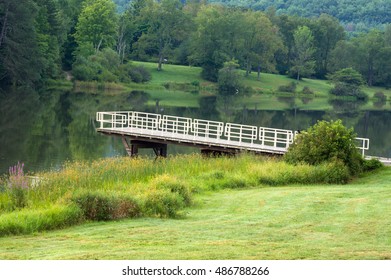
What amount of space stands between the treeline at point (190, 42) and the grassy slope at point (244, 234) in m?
92.1

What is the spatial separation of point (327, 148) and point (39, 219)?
15538mm

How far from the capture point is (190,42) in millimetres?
150375

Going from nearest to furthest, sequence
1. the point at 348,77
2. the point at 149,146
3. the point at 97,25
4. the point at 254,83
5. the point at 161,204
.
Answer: the point at 161,204
the point at 149,146
the point at 97,25
the point at 348,77
the point at 254,83

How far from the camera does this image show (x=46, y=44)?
109375 mm

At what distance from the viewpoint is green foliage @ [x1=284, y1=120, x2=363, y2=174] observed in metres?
30.7

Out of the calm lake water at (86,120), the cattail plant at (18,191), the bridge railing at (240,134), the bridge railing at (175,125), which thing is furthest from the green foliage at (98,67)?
the cattail plant at (18,191)

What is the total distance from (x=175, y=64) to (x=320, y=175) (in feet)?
415

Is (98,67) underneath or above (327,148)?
above

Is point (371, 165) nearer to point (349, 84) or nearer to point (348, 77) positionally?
point (349, 84)

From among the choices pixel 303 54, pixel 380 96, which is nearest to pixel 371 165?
pixel 380 96

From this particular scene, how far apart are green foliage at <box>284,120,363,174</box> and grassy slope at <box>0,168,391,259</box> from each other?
7571 mm

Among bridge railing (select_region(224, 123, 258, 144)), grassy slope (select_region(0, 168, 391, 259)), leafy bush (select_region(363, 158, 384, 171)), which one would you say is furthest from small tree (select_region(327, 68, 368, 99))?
grassy slope (select_region(0, 168, 391, 259))

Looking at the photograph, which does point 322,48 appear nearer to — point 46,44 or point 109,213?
point 46,44

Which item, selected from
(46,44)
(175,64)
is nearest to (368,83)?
(175,64)
